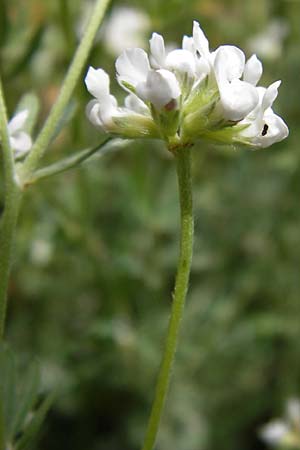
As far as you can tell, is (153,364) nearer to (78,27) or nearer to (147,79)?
(78,27)

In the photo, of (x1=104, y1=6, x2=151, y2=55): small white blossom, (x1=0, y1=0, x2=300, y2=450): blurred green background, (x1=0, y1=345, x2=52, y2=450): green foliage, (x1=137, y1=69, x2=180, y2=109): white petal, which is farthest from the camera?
(x1=104, y1=6, x2=151, y2=55): small white blossom

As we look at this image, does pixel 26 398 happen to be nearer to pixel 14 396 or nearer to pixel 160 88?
pixel 14 396

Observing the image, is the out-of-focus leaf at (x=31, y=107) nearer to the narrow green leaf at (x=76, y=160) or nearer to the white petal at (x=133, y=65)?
the narrow green leaf at (x=76, y=160)

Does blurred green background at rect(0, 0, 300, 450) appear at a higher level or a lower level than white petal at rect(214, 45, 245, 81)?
lower

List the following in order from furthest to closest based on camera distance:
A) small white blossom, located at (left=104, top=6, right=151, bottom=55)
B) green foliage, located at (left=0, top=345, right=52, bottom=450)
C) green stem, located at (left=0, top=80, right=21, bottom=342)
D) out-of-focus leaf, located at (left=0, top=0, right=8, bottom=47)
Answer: small white blossom, located at (left=104, top=6, right=151, bottom=55) → out-of-focus leaf, located at (left=0, top=0, right=8, bottom=47) → green foliage, located at (left=0, top=345, right=52, bottom=450) → green stem, located at (left=0, top=80, right=21, bottom=342)

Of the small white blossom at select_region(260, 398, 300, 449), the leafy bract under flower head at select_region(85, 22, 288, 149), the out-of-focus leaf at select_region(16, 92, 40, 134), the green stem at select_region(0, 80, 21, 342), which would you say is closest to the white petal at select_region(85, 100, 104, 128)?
the leafy bract under flower head at select_region(85, 22, 288, 149)

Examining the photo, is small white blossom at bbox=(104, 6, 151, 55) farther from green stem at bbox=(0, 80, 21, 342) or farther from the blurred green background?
green stem at bbox=(0, 80, 21, 342)

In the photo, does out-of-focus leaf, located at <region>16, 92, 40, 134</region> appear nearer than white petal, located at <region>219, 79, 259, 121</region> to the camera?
No

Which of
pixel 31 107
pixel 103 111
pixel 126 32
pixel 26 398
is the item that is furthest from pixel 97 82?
pixel 126 32

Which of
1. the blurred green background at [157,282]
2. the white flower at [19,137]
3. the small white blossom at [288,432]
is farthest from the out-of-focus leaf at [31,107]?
the small white blossom at [288,432]
